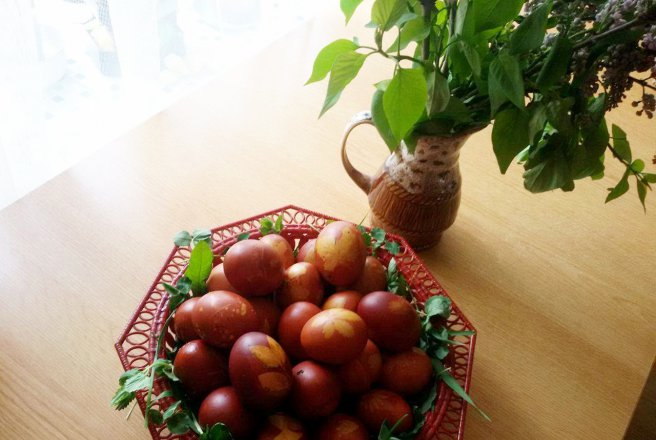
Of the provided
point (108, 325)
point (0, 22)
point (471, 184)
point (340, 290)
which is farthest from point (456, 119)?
point (0, 22)

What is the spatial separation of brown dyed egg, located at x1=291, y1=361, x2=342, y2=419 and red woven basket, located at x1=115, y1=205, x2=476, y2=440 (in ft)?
0.28

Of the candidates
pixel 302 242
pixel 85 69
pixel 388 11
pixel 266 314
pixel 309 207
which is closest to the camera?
pixel 388 11

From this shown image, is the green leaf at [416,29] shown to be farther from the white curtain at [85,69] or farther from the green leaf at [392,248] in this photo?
the white curtain at [85,69]

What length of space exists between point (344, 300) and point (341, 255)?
0.15ft

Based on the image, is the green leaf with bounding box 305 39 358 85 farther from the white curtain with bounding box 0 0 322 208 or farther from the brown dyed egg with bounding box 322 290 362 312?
the white curtain with bounding box 0 0 322 208

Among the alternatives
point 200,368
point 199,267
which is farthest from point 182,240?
point 200,368

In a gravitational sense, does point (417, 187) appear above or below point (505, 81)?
below

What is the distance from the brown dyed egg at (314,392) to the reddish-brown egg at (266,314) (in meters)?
0.06

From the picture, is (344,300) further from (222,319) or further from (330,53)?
(330,53)

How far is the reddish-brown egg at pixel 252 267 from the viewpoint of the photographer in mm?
581

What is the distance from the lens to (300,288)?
2.01 feet

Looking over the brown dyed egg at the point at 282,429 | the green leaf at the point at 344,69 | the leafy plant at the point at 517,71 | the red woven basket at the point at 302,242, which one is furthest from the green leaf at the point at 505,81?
the brown dyed egg at the point at 282,429

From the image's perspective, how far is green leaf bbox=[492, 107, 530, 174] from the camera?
1.85ft

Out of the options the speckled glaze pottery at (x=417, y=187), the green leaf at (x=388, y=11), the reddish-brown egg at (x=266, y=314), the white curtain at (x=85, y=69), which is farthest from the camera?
the white curtain at (x=85, y=69)
